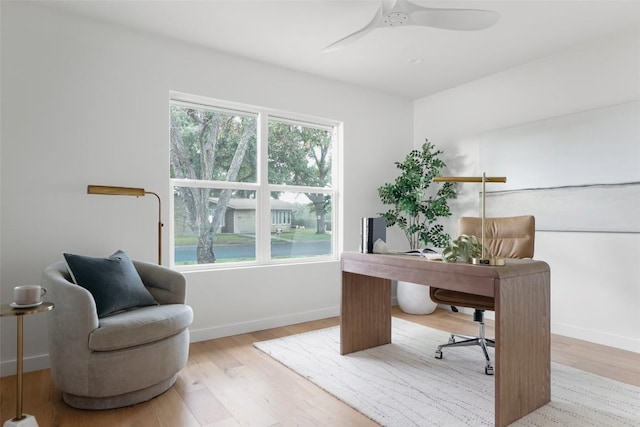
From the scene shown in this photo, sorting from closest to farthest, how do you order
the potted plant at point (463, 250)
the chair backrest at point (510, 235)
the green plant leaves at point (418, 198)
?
the potted plant at point (463, 250) < the chair backrest at point (510, 235) < the green plant leaves at point (418, 198)

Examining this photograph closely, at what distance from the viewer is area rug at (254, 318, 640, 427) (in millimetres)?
1984

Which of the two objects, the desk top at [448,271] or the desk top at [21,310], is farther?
the desk top at [448,271]

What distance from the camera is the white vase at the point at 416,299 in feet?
13.6

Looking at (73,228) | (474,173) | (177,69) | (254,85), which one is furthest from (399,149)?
(73,228)

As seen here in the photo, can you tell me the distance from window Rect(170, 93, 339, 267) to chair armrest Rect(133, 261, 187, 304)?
0.60m

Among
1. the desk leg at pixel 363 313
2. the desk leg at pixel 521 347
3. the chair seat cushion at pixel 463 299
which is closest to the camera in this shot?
the desk leg at pixel 521 347

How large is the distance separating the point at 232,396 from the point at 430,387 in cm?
124

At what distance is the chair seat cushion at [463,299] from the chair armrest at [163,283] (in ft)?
6.19

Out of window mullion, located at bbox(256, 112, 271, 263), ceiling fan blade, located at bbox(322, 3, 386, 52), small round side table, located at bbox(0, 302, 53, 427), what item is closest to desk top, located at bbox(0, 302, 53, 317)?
small round side table, located at bbox(0, 302, 53, 427)

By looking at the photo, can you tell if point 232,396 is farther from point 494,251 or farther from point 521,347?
Answer: point 494,251

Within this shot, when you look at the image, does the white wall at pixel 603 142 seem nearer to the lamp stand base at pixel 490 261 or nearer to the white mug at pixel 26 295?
the lamp stand base at pixel 490 261

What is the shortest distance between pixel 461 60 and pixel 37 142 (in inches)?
145

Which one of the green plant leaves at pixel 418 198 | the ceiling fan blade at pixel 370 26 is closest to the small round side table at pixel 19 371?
the ceiling fan blade at pixel 370 26

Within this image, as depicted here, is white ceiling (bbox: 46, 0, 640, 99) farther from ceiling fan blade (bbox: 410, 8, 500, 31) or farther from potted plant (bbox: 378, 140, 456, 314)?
potted plant (bbox: 378, 140, 456, 314)
